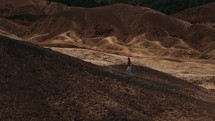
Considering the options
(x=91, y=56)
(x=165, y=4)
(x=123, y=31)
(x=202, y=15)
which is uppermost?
(x=165, y=4)

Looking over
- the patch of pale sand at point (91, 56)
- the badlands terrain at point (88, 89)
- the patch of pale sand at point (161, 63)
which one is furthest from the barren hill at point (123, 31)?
the badlands terrain at point (88, 89)

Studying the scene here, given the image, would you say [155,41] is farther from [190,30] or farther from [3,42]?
[3,42]

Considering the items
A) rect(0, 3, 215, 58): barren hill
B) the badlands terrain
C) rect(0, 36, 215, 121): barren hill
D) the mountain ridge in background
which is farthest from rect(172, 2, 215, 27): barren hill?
rect(0, 36, 215, 121): barren hill

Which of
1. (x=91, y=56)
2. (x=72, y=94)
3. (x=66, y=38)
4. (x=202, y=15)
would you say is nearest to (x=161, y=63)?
(x=91, y=56)

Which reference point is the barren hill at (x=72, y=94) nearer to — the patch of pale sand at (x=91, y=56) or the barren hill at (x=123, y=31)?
the patch of pale sand at (x=91, y=56)

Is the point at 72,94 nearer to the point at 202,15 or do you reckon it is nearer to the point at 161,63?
the point at 161,63

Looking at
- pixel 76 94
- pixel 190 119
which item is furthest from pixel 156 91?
pixel 76 94
